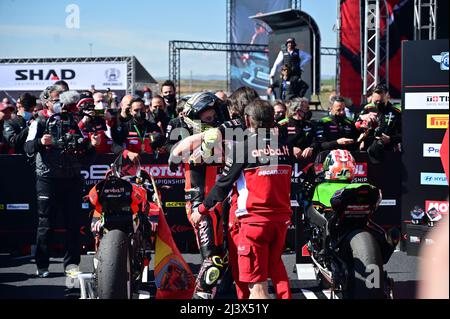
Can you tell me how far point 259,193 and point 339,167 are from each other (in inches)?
47.1

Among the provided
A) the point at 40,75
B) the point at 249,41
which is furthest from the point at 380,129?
the point at 249,41

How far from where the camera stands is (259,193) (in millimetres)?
5129

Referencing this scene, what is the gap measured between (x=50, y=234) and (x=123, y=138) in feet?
5.40

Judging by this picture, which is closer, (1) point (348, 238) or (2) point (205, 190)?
(1) point (348, 238)

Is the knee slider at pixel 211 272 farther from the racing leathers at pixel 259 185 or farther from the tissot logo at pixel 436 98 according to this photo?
the tissot logo at pixel 436 98

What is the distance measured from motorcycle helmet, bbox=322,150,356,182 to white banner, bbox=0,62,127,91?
14970 mm

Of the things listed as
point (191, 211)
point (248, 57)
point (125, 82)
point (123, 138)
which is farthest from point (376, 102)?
point (248, 57)

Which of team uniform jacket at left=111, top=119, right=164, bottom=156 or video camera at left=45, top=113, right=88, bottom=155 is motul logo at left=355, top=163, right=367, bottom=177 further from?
video camera at left=45, top=113, right=88, bottom=155

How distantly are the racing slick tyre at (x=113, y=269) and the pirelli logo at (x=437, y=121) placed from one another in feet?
15.6

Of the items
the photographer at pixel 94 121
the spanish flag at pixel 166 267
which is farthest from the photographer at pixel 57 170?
the spanish flag at pixel 166 267

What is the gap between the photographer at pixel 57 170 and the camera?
718cm

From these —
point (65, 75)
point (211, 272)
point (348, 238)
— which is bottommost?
point (211, 272)

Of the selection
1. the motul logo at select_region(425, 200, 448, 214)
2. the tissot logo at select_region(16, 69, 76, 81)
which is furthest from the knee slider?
the tissot logo at select_region(16, 69, 76, 81)

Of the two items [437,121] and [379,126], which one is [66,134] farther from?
[437,121]
